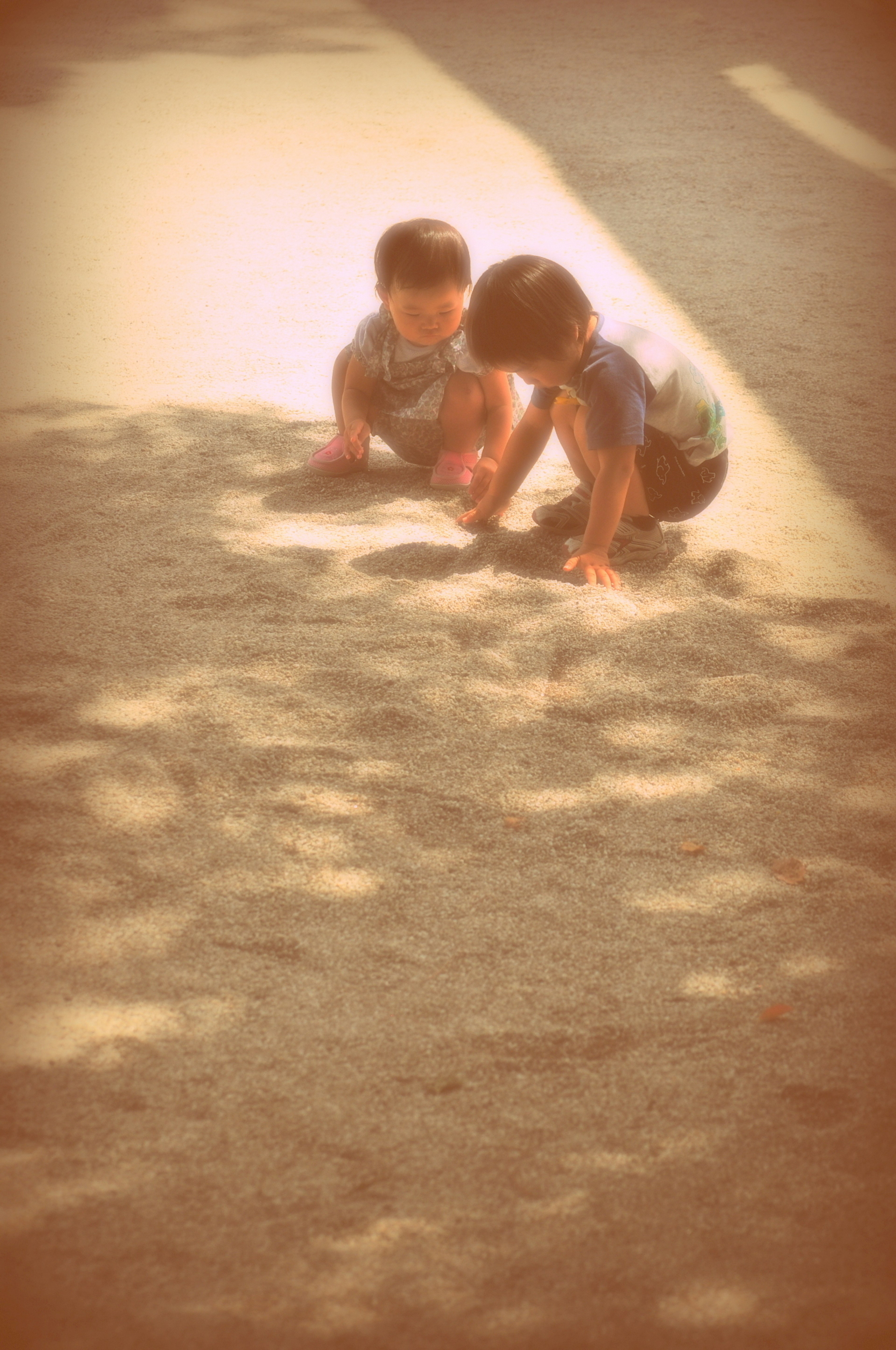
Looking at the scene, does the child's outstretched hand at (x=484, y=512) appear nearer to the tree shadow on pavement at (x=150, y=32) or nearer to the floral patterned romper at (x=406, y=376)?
the floral patterned romper at (x=406, y=376)

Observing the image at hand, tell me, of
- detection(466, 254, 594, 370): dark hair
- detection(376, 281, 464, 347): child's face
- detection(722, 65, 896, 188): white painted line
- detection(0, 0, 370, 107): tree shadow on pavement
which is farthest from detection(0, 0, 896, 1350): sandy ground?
detection(0, 0, 370, 107): tree shadow on pavement

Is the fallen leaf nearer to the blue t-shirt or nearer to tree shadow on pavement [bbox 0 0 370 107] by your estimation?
the blue t-shirt

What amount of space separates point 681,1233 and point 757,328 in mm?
3669

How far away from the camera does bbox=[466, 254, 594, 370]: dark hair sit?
8.48 feet

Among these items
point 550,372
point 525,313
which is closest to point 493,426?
point 550,372

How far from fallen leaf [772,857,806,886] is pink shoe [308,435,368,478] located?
1831mm

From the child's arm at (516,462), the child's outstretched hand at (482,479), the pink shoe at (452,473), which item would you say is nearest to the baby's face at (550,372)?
the child's arm at (516,462)

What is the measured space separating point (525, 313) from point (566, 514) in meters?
0.65

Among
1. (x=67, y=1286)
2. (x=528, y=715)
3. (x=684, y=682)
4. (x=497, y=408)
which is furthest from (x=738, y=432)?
(x=67, y=1286)

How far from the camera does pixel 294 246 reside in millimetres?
5289

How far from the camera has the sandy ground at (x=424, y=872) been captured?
4.74 ft

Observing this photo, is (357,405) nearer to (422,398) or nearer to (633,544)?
(422,398)

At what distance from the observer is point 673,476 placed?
297cm

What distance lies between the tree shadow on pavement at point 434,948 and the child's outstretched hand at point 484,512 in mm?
94
